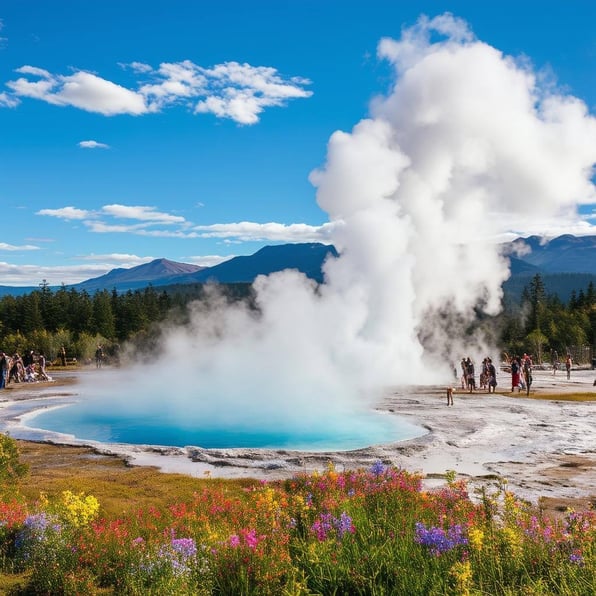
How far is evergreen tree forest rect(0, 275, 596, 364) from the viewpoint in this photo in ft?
203

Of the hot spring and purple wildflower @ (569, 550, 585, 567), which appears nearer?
purple wildflower @ (569, 550, 585, 567)

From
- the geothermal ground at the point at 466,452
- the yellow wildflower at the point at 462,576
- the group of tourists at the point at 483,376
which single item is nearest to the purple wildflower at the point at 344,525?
the yellow wildflower at the point at 462,576

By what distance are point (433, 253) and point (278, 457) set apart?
3333 cm

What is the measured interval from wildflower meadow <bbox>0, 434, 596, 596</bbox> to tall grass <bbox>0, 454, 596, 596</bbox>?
1cm

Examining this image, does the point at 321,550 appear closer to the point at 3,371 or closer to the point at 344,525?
the point at 344,525

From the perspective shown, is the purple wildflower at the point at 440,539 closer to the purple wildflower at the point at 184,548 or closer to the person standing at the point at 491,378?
the purple wildflower at the point at 184,548

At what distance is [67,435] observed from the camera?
63.8ft

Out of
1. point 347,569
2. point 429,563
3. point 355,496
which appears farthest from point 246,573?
point 355,496

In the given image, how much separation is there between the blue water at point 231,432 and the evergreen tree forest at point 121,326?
118 feet

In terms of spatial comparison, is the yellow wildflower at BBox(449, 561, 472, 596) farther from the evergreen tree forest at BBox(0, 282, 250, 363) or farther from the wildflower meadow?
the evergreen tree forest at BBox(0, 282, 250, 363)

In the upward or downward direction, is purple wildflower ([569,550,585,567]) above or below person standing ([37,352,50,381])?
above

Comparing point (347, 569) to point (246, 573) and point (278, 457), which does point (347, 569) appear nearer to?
point (246, 573)

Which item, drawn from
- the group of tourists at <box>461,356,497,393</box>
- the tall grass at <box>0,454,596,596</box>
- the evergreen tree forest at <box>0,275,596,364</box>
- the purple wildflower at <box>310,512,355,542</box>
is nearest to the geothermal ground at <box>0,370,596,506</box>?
the tall grass at <box>0,454,596,596</box>

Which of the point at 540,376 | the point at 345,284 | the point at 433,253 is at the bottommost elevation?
the point at 540,376
